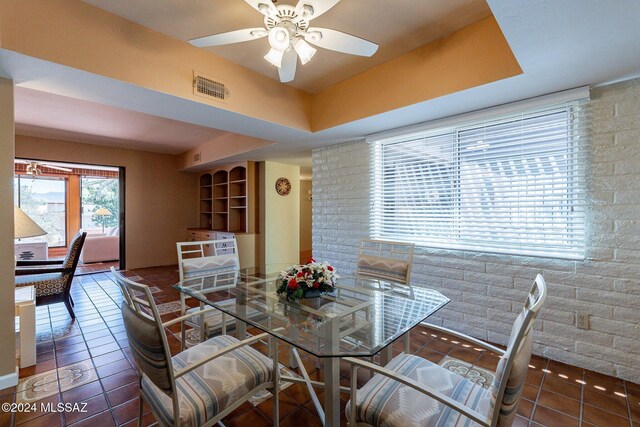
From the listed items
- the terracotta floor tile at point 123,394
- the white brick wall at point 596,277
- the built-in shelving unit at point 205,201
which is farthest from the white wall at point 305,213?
the terracotta floor tile at point 123,394

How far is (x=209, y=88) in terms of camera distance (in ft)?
7.25

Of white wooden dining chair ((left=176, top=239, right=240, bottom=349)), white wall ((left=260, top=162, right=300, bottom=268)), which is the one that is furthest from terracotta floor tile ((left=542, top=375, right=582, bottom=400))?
white wall ((left=260, top=162, right=300, bottom=268))

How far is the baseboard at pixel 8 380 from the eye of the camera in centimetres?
181

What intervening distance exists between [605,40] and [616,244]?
132cm

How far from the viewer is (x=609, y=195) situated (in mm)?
1928

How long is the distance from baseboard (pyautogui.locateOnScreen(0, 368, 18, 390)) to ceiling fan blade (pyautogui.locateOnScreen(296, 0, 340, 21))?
113 inches

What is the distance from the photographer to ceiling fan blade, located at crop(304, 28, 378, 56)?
147cm

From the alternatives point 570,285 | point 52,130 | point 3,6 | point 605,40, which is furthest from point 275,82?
point 52,130

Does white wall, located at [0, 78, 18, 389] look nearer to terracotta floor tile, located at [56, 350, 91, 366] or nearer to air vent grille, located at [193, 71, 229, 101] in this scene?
terracotta floor tile, located at [56, 350, 91, 366]

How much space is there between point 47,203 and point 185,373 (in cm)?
955

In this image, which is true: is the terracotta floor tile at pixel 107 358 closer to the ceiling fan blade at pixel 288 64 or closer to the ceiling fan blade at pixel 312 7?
the ceiling fan blade at pixel 288 64

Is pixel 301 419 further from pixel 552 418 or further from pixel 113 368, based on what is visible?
pixel 113 368

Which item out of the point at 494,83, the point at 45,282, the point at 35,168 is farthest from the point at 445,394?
the point at 35,168

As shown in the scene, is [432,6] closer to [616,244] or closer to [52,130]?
[616,244]
